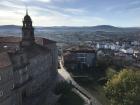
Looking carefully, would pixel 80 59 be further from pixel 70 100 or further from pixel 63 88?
pixel 70 100

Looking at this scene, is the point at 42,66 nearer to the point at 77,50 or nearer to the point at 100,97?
the point at 100,97

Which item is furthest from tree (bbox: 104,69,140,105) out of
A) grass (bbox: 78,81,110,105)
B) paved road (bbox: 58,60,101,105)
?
grass (bbox: 78,81,110,105)

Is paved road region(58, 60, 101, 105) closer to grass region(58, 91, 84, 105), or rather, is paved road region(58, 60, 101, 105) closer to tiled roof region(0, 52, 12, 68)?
grass region(58, 91, 84, 105)

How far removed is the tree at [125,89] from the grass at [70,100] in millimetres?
6154

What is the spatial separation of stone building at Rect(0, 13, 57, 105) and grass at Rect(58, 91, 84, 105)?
1.80m

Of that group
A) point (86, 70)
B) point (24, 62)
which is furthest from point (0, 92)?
point (86, 70)

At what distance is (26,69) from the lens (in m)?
60.5

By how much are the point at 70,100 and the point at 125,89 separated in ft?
37.8

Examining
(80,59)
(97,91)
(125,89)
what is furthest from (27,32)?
(125,89)

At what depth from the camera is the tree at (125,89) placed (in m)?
49.2

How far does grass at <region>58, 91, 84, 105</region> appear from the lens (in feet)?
186

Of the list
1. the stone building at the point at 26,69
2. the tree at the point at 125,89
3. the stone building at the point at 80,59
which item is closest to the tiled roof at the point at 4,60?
the stone building at the point at 26,69

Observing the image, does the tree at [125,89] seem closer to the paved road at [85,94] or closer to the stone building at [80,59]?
the paved road at [85,94]

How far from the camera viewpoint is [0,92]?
45.7 meters
